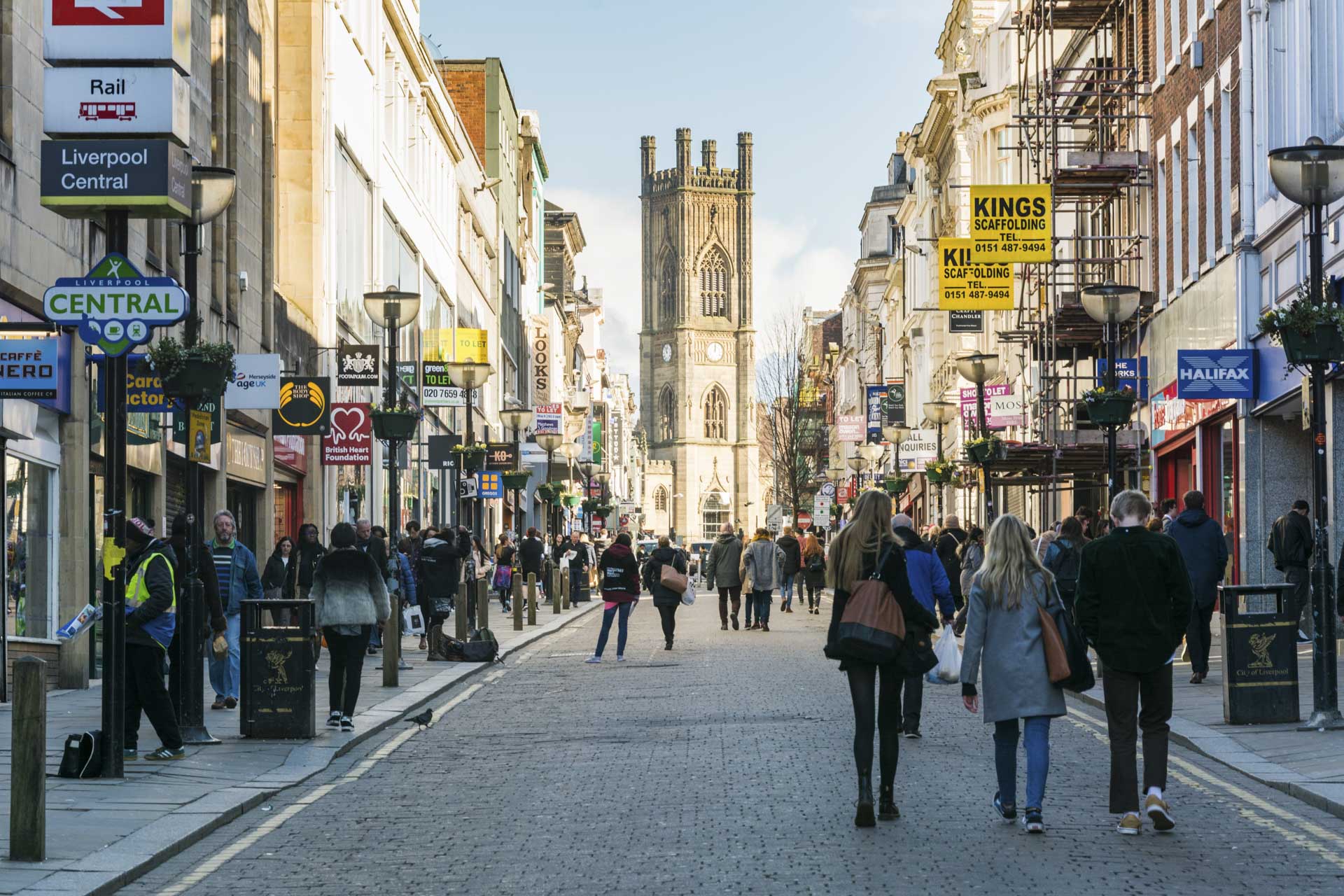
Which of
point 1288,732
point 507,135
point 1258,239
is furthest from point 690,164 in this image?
point 1288,732

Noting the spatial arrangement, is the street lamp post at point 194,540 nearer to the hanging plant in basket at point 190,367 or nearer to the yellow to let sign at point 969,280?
the hanging plant in basket at point 190,367

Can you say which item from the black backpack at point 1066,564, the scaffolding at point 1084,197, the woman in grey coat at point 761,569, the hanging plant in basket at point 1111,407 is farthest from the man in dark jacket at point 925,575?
the scaffolding at point 1084,197

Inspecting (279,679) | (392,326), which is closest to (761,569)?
(392,326)

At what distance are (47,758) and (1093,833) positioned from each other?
7070 millimetres

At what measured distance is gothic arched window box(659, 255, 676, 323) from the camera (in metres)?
172

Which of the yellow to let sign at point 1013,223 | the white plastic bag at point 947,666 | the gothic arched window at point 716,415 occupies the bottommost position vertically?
the white plastic bag at point 947,666

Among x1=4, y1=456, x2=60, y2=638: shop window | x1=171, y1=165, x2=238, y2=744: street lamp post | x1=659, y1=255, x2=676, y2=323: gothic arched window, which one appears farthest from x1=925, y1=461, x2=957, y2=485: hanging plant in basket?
x1=659, y1=255, x2=676, y2=323: gothic arched window

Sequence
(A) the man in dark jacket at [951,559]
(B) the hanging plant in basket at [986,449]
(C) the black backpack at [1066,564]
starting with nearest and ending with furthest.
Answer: (C) the black backpack at [1066,564] < (A) the man in dark jacket at [951,559] < (B) the hanging plant in basket at [986,449]

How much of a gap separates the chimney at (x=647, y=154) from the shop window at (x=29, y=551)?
522ft

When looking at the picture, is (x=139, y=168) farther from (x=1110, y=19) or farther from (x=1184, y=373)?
(x=1110, y=19)

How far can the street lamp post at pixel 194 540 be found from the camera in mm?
13555

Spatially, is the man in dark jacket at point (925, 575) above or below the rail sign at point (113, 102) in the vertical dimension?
below

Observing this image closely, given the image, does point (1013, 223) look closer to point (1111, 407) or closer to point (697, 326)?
point (1111, 407)

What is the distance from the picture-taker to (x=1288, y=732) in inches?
551
